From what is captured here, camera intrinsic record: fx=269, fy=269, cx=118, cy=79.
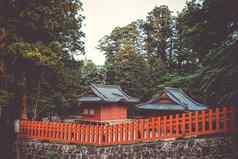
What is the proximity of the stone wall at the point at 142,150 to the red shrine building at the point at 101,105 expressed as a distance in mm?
17642

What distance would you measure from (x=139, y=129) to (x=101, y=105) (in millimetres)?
20271

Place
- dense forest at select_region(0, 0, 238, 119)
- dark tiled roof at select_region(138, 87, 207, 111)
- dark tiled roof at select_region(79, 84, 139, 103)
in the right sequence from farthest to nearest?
dark tiled roof at select_region(79, 84, 139, 103) < dark tiled roof at select_region(138, 87, 207, 111) < dense forest at select_region(0, 0, 238, 119)

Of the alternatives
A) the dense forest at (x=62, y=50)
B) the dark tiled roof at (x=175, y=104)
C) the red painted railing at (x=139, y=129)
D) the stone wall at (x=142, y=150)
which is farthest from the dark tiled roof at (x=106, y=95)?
the stone wall at (x=142, y=150)

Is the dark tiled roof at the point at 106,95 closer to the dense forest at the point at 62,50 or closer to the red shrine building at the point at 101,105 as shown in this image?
the red shrine building at the point at 101,105

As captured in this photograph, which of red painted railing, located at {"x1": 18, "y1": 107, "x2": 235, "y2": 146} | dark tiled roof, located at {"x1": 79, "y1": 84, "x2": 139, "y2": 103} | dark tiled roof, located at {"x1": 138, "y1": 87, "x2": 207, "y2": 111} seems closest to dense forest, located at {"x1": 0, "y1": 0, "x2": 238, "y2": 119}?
red painted railing, located at {"x1": 18, "y1": 107, "x2": 235, "y2": 146}

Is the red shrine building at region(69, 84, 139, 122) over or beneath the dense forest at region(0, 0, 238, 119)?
beneath

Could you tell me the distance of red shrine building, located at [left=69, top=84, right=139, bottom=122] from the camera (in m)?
31.3

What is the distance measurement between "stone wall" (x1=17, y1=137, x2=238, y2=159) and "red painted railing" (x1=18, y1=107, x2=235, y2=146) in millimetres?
275

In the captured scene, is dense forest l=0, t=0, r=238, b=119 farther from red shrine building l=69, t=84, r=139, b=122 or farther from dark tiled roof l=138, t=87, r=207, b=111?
red shrine building l=69, t=84, r=139, b=122

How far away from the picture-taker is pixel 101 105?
103ft

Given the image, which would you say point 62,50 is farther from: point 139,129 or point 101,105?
point 101,105

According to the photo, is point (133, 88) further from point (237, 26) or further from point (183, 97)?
point (237, 26)

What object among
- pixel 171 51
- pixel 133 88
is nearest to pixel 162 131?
pixel 133 88

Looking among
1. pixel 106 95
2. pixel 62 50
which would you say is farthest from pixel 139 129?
pixel 106 95
